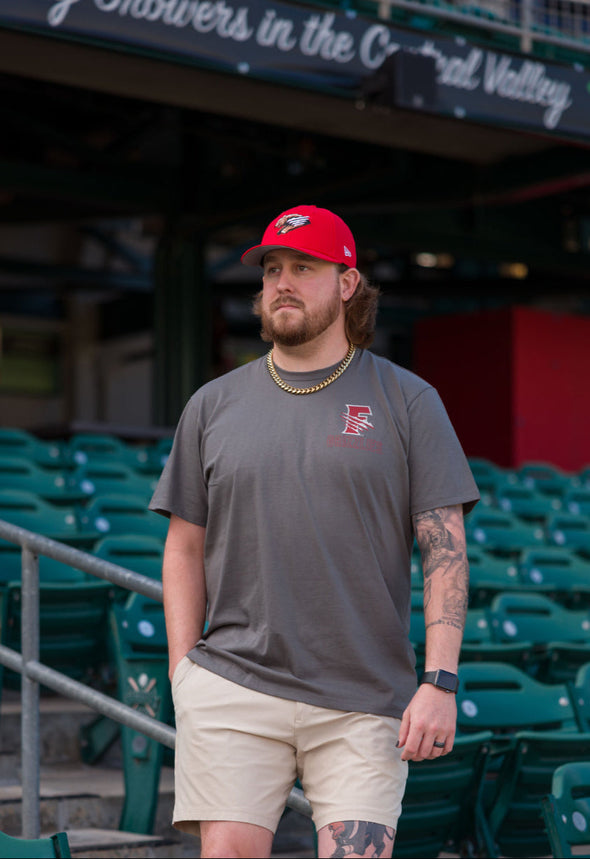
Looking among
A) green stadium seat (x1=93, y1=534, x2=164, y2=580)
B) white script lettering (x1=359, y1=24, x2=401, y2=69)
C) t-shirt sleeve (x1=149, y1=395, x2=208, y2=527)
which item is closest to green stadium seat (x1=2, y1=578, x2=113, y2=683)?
green stadium seat (x1=93, y1=534, x2=164, y2=580)

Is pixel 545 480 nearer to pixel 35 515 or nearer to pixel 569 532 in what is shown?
pixel 569 532

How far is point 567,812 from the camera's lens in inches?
111

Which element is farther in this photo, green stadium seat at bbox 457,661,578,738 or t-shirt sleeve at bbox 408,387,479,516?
green stadium seat at bbox 457,661,578,738

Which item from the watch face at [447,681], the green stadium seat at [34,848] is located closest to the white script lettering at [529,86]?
the watch face at [447,681]

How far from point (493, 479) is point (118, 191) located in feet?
16.8

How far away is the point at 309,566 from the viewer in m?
2.17

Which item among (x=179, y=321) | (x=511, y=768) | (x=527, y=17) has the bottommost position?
(x=511, y=768)

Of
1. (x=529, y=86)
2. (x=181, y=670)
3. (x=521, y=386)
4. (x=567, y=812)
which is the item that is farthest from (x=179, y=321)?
(x=181, y=670)

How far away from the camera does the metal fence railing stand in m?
9.66

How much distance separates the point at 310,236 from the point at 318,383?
31 cm

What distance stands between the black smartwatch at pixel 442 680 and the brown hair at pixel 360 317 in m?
0.75

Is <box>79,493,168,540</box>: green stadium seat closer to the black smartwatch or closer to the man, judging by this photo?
the man

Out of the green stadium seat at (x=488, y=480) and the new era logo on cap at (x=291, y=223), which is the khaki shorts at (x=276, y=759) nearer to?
the new era logo on cap at (x=291, y=223)

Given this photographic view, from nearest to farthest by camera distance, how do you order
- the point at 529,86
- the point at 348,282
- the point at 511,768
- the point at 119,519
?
the point at 348,282, the point at 511,768, the point at 119,519, the point at 529,86
